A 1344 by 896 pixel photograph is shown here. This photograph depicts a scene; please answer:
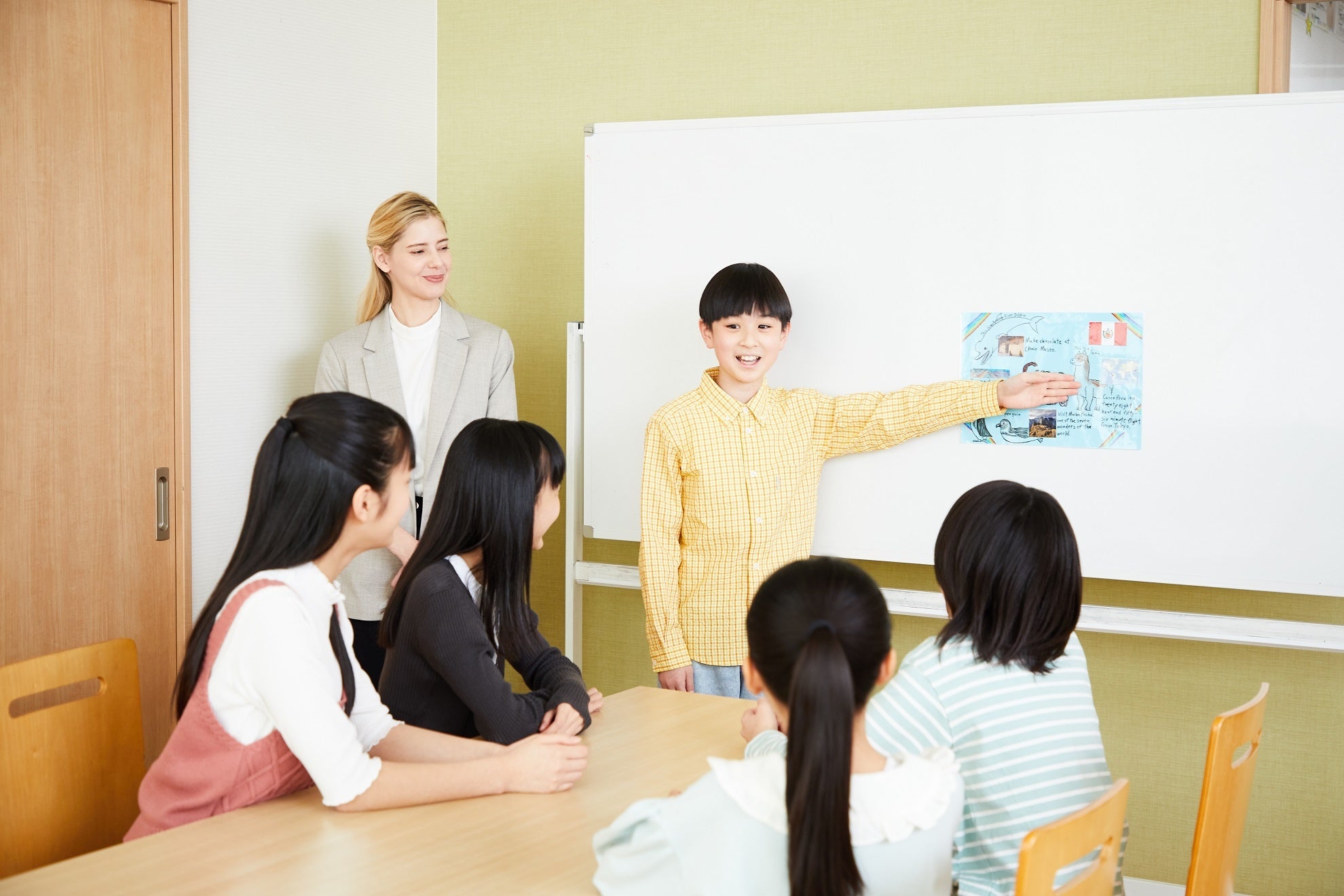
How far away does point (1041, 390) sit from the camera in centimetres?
256

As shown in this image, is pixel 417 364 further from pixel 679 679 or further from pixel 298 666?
pixel 298 666

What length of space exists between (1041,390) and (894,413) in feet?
1.07

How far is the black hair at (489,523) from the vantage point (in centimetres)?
183

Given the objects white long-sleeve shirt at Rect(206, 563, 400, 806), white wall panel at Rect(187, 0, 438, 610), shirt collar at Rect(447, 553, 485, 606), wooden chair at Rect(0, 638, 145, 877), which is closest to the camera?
white long-sleeve shirt at Rect(206, 563, 400, 806)

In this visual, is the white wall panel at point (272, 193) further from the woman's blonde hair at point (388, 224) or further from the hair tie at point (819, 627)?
the hair tie at point (819, 627)

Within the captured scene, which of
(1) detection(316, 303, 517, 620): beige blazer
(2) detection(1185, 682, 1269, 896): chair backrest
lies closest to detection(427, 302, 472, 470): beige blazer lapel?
(1) detection(316, 303, 517, 620): beige blazer

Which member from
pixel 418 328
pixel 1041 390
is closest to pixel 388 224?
pixel 418 328

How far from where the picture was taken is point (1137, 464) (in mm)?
2545

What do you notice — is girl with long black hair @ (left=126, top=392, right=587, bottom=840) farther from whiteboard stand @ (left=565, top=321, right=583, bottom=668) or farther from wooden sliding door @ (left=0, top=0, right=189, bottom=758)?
whiteboard stand @ (left=565, top=321, right=583, bottom=668)

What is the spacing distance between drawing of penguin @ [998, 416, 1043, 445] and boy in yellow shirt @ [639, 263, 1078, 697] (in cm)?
6

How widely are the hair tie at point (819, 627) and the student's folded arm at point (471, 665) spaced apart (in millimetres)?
723

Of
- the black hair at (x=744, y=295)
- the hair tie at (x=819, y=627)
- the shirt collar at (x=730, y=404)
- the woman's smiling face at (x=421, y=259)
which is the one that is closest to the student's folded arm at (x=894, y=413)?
the shirt collar at (x=730, y=404)

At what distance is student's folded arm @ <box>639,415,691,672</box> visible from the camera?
2.58m

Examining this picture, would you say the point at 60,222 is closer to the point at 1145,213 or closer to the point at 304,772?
the point at 304,772
